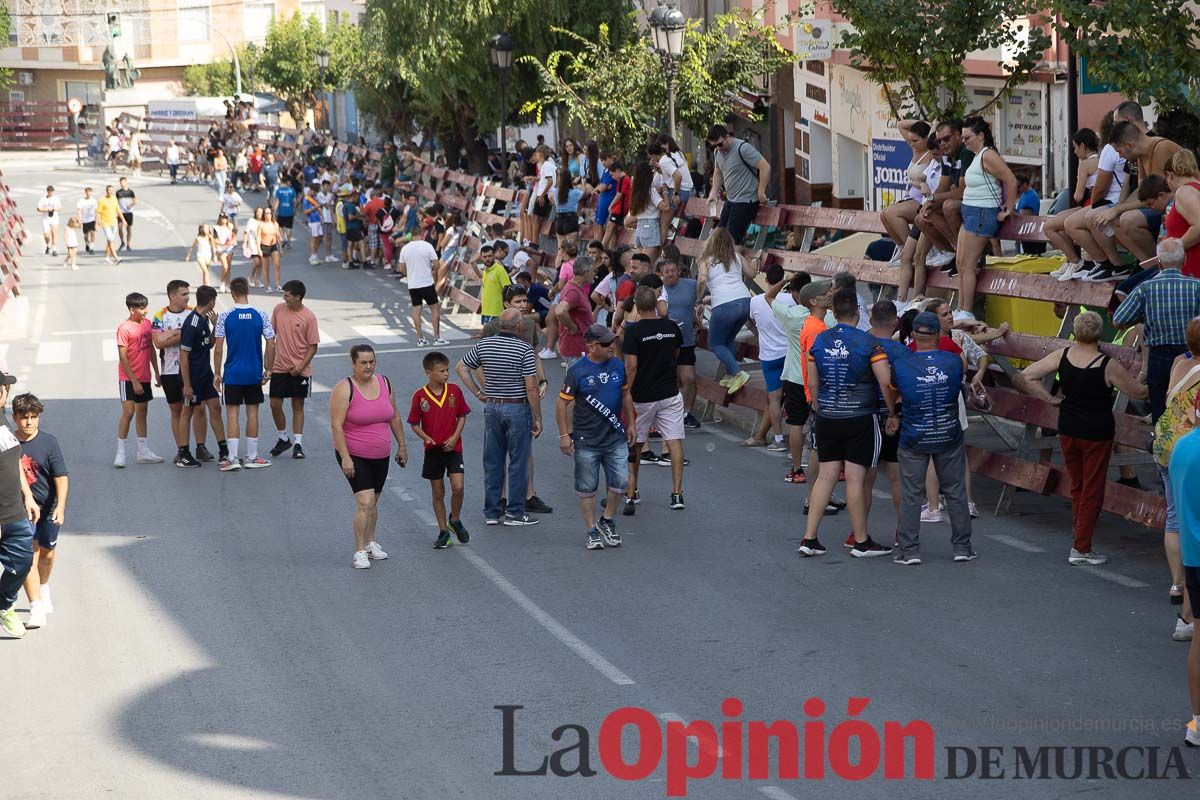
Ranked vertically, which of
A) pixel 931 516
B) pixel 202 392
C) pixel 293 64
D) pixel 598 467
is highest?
pixel 293 64

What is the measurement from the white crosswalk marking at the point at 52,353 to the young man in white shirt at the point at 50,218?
12854mm

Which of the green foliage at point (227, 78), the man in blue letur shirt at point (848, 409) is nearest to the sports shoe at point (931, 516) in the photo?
the man in blue letur shirt at point (848, 409)

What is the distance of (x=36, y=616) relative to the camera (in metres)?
11.0

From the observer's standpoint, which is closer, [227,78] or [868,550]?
[868,550]

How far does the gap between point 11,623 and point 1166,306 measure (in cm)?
823

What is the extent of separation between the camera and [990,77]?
2386 centimetres

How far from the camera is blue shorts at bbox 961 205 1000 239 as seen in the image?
46.2ft

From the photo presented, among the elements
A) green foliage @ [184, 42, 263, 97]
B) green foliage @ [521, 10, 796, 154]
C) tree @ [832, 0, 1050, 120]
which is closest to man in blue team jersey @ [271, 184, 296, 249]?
green foliage @ [521, 10, 796, 154]

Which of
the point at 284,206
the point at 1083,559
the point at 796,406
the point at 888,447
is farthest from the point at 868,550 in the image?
the point at 284,206

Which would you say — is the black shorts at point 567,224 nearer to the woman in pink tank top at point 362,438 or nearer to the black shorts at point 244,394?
the black shorts at point 244,394

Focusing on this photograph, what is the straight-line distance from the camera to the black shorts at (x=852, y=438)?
11734 mm

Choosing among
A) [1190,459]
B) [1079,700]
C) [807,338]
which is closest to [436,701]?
[1079,700]

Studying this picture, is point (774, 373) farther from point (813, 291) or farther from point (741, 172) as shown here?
point (741, 172)

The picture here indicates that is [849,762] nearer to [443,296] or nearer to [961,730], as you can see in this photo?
[961,730]
